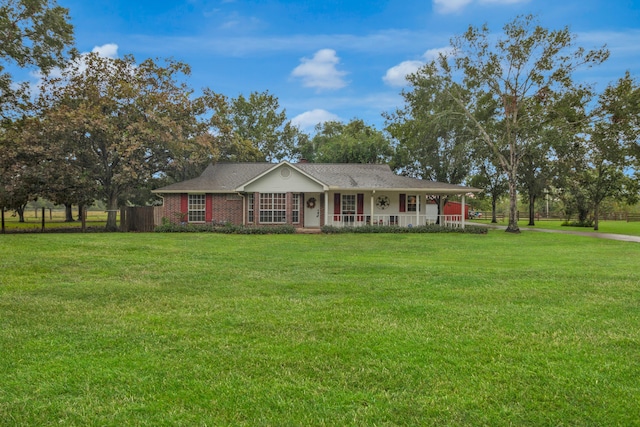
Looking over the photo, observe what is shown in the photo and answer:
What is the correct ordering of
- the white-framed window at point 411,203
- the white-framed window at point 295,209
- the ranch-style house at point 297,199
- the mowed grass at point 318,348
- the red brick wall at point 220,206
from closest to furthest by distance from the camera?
the mowed grass at point 318,348, the ranch-style house at point 297,199, the red brick wall at point 220,206, the white-framed window at point 295,209, the white-framed window at point 411,203

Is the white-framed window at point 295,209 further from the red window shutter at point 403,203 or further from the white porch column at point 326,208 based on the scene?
the red window shutter at point 403,203

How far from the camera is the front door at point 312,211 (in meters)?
23.6

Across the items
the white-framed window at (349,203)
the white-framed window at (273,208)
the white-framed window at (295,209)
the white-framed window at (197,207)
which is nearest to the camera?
the white-framed window at (273,208)

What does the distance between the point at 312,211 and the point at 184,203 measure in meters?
7.13

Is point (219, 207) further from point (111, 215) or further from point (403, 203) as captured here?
point (403, 203)

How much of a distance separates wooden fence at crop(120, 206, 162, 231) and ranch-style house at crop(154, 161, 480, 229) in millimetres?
723

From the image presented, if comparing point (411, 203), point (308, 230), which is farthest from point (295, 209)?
point (411, 203)

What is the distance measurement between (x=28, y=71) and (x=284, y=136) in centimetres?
2191

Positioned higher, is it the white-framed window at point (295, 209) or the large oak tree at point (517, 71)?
the large oak tree at point (517, 71)

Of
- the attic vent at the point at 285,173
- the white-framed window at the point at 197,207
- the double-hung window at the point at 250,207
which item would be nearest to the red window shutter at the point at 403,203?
the attic vent at the point at 285,173

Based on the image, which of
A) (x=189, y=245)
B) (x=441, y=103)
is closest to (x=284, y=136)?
(x=441, y=103)

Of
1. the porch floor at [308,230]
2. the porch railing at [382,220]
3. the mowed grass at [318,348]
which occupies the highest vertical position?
the porch railing at [382,220]

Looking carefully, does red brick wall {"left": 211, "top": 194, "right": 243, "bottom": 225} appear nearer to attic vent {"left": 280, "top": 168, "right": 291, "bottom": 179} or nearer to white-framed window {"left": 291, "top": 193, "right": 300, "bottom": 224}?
attic vent {"left": 280, "top": 168, "right": 291, "bottom": 179}

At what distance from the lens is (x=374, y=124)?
133ft
